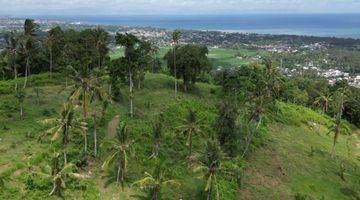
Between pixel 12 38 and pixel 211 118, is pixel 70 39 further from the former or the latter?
pixel 211 118

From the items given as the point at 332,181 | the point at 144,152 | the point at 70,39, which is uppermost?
the point at 70,39

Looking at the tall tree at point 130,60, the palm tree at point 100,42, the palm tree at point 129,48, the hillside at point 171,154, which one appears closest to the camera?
the hillside at point 171,154

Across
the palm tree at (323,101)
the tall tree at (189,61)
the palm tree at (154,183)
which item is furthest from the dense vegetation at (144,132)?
the palm tree at (323,101)

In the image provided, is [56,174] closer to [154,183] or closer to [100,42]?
[154,183]

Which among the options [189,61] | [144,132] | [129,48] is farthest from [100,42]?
[144,132]

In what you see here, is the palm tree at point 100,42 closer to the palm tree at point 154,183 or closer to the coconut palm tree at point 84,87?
the coconut palm tree at point 84,87

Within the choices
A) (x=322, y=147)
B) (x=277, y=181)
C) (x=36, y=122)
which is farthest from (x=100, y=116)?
(x=322, y=147)
